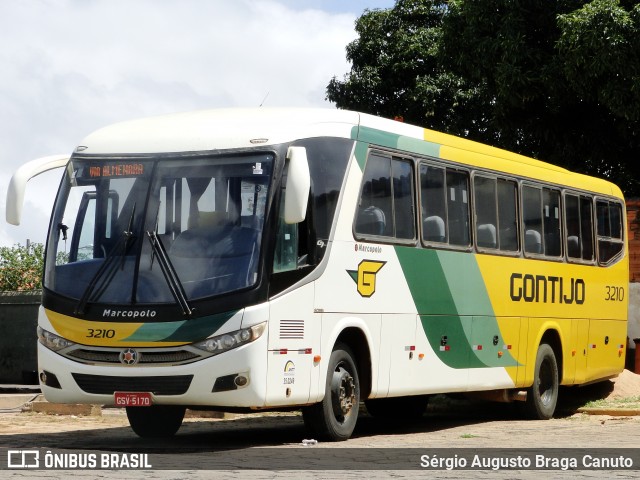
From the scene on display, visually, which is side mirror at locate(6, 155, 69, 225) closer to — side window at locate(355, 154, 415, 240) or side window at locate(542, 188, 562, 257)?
side window at locate(355, 154, 415, 240)

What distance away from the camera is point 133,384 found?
12.5 m

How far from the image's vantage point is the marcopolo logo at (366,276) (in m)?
13.8

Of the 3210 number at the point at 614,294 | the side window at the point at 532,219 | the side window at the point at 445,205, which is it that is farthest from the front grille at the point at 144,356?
the 3210 number at the point at 614,294

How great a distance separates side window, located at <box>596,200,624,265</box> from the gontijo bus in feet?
15.9

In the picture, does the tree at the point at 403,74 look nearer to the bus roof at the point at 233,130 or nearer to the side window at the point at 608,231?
the side window at the point at 608,231

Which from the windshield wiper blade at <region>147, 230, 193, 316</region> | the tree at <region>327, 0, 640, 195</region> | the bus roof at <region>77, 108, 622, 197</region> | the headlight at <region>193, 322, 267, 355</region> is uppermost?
the tree at <region>327, 0, 640, 195</region>

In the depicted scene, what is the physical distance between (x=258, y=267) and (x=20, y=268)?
28.8 m

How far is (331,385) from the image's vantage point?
13.5m

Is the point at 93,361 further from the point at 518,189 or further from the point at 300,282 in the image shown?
the point at 518,189

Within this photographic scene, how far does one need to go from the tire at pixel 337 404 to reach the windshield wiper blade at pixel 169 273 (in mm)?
1815

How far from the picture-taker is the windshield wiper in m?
12.7

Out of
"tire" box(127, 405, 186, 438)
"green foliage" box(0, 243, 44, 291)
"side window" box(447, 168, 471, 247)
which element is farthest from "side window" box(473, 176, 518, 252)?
"green foliage" box(0, 243, 44, 291)

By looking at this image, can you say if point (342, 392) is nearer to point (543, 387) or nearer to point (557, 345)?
point (543, 387)

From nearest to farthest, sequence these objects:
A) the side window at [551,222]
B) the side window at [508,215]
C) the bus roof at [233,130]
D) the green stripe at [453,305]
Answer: the bus roof at [233,130], the green stripe at [453,305], the side window at [508,215], the side window at [551,222]
